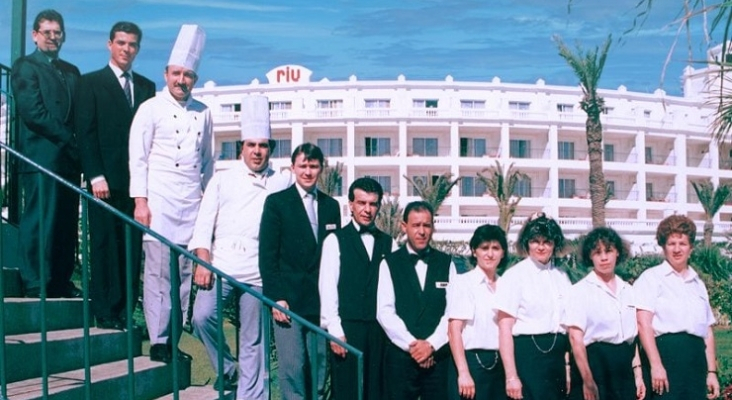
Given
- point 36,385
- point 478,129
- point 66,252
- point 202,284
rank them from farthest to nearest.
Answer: point 478,129
point 66,252
point 202,284
point 36,385

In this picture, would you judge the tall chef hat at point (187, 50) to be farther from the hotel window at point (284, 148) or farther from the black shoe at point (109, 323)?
the hotel window at point (284, 148)

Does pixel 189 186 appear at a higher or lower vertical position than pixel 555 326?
higher

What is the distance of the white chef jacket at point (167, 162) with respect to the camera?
5727 mm

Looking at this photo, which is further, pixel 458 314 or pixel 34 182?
pixel 34 182

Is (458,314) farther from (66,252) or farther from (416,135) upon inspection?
(416,135)

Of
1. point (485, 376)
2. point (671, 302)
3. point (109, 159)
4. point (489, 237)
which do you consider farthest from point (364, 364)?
point (109, 159)

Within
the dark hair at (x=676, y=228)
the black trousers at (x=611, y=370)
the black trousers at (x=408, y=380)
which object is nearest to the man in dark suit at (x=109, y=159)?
the black trousers at (x=408, y=380)

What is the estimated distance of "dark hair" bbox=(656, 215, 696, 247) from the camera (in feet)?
18.9

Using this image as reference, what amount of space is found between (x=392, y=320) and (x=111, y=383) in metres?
1.62

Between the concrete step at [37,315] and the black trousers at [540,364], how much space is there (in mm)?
2788

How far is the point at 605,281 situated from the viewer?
572 centimetres

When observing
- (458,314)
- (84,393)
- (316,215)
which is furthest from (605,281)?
(84,393)

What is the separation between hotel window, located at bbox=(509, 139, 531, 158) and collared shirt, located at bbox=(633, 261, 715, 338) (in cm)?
6266

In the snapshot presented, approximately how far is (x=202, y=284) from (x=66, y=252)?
1365mm
